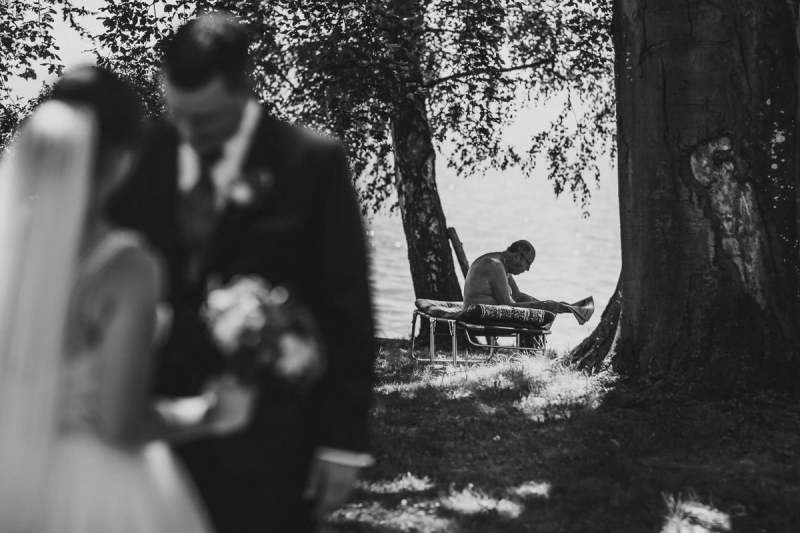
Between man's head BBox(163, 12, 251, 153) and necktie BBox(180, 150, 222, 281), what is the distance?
111mm

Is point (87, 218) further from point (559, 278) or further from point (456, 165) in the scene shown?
point (559, 278)

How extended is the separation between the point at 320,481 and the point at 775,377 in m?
6.26

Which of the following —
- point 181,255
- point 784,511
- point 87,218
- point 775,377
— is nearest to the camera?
point 87,218

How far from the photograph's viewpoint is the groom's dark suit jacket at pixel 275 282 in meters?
2.32

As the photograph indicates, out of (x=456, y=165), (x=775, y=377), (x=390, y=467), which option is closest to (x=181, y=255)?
(x=390, y=467)

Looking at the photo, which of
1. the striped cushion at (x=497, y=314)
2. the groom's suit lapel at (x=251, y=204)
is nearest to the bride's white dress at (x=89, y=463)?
the groom's suit lapel at (x=251, y=204)

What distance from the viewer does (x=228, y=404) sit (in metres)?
2.19

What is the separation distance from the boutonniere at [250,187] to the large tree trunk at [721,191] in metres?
6.15

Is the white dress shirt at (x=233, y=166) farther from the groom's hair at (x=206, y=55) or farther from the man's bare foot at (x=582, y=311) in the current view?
the man's bare foot at (x=582, y=311)

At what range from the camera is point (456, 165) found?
61.4 feet

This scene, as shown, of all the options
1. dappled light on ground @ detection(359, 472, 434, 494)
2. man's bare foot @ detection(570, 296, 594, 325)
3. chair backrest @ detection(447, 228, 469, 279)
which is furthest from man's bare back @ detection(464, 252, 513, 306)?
dappled light on ground @ detection(359, 472, 434, 494)

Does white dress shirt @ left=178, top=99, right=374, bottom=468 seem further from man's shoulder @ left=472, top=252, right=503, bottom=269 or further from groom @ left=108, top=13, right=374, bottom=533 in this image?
man's shoulder @ left=472, top=252, right=503, bottom=269

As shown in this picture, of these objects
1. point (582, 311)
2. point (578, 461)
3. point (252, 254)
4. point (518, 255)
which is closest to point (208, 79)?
point (252, 254)

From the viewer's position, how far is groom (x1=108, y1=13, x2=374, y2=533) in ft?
7.57
